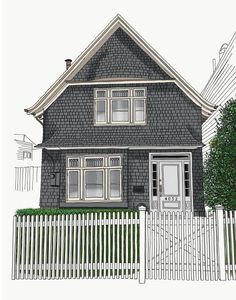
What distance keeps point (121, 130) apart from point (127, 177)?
2.16 m

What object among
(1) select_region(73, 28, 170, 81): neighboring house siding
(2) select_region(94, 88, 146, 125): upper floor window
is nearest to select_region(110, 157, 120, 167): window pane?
(2) select_region(94, 88, 146, 125): upper floor window

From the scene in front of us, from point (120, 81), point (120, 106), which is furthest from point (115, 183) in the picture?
point (120, 81)

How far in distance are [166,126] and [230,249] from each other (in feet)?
22.3

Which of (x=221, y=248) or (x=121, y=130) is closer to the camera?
(x=221, y=248)

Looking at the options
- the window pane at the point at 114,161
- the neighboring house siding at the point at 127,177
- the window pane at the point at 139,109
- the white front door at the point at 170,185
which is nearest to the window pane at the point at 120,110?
the window pane at the point at 139,109

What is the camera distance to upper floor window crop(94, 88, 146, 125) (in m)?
18.2

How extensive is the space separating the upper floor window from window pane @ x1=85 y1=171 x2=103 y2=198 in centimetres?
233

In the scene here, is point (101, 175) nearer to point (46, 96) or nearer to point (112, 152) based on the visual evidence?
point (112, 152)

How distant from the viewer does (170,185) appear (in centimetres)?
1780

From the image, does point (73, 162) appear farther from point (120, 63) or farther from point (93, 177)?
point (120, 63)

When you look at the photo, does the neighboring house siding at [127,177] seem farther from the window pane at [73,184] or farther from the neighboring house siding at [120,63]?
the neighboring house siding at [120,63]

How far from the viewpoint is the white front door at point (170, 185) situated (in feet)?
58.0

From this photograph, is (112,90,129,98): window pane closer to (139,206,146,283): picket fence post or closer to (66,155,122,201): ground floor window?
(66,155,122,201): ground floor window

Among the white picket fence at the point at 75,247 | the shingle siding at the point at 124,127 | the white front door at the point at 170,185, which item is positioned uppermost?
the shingle siding at the point at 124,127
